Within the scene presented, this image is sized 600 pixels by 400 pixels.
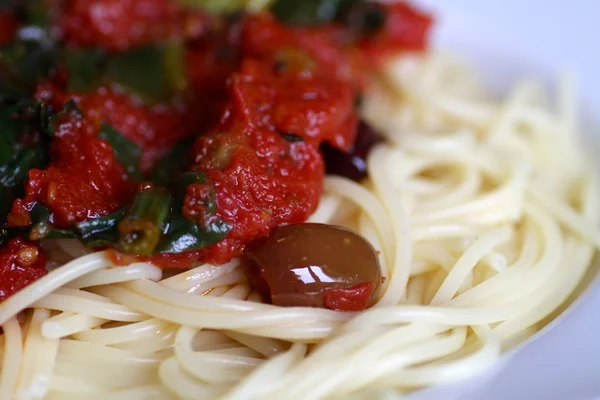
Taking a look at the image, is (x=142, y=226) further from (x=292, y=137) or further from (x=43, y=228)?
(x=292, y=137)

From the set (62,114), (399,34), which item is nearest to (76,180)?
(62,114)

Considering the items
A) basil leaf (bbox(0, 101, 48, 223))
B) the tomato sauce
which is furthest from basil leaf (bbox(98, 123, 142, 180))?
basil leaf (bbox(0, 101, 48, 223))

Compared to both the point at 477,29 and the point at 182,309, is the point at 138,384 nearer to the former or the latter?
the point at 182,309

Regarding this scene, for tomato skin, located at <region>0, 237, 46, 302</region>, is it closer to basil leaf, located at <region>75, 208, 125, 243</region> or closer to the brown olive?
basil leaf, located at <region>75, 208, 125, 243</region>

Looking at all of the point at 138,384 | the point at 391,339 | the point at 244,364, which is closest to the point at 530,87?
the point at 391,339

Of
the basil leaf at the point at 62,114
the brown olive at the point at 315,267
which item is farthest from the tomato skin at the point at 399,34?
the basil leaf at the point at 62,114
